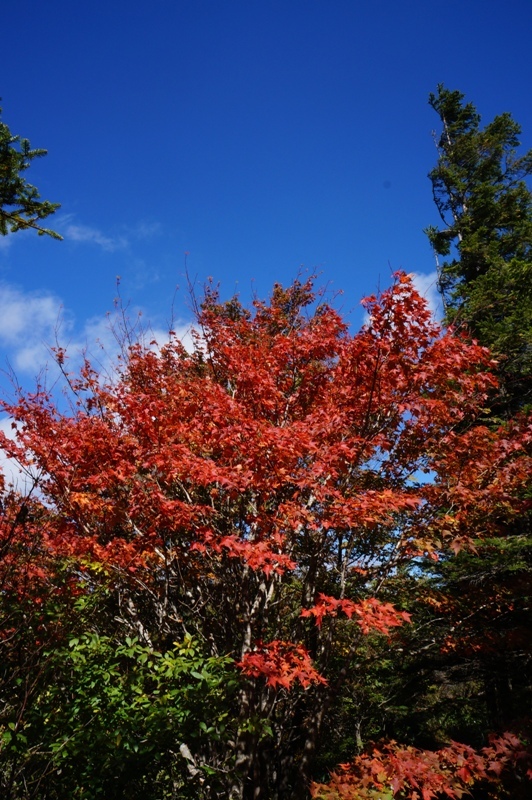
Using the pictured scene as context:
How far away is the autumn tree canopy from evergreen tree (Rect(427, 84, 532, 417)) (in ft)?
14.8

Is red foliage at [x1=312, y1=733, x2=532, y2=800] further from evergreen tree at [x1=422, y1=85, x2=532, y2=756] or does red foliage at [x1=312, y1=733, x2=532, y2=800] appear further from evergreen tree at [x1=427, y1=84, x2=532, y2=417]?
evergreen tree at [x1=427, y1=84, x2=532, y2=417]

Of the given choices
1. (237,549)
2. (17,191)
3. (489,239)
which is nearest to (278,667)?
(237,549)

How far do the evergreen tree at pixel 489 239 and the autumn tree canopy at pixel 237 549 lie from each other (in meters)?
4.50

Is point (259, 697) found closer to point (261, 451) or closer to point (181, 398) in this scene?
point (261, 451)

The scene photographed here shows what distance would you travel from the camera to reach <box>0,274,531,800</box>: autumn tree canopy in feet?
16.0

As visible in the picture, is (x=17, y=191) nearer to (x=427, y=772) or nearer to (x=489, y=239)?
(x=427, y=772)

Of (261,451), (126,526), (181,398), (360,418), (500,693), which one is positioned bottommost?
(500,693)

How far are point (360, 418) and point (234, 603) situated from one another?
11.8ft

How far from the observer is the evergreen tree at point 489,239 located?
12.3 meters

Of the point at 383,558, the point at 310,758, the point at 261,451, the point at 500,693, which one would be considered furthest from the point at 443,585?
the point at 261,451

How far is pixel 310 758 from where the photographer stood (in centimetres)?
655

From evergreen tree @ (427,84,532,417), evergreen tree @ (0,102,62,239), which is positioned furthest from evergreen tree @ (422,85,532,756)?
evergreen tree @ (0,102,62,239)

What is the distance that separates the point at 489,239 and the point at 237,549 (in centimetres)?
1489

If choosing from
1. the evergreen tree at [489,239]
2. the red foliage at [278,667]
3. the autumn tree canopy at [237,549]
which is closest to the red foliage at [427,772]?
the autumn tree canopy at [237,549]
